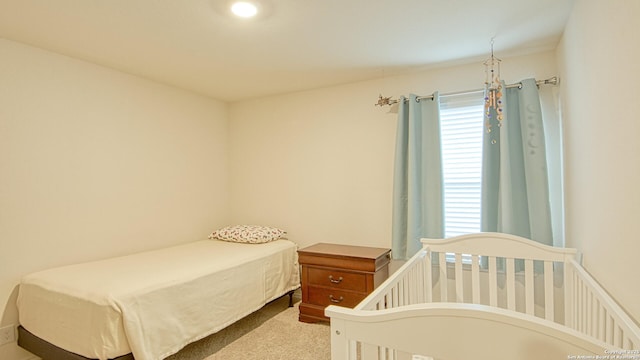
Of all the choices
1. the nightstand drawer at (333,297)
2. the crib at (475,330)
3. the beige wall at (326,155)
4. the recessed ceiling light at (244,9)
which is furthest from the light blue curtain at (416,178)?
the recessed ceiling light at (244,9)

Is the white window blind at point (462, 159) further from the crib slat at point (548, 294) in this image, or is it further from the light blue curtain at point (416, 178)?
the crib slat at point (548, 294)

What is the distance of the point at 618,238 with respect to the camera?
132 centimetres

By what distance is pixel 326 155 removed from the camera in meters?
3.51

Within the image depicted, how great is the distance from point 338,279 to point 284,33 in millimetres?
1983

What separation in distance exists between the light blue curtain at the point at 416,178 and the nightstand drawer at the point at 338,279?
1.31 ft

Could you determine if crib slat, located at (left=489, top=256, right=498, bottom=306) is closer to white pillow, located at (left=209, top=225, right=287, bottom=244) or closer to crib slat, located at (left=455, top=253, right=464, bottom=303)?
crib slat, located at (left=455, top=253, right=464, bottom=303)

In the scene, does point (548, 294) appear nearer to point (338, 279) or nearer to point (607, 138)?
point (607, 138)

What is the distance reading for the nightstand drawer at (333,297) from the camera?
2844 millimetres

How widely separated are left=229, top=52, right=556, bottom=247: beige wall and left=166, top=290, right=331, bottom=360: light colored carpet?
0.88 meters

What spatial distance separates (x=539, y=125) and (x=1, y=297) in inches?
154

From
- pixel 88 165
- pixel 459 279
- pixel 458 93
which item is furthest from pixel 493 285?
pixel 88 165

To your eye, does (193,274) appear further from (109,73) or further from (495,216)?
(495,216)

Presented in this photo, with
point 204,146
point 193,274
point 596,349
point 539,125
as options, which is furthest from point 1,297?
point 539,125

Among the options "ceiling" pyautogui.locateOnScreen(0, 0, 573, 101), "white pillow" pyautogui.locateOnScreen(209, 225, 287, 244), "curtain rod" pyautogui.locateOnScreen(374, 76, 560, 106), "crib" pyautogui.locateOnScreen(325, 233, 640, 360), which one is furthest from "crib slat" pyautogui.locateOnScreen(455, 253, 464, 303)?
"white pillow" pyautogui.locateOnScreen(209, 225, 287, 244)
